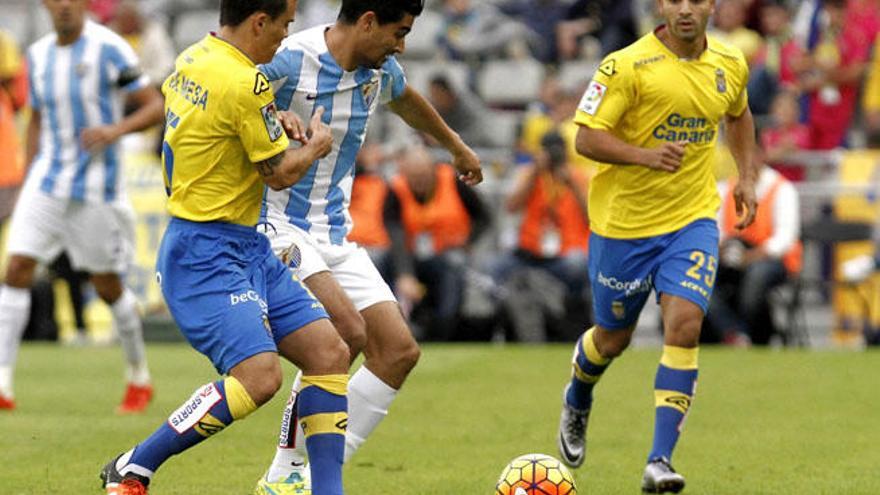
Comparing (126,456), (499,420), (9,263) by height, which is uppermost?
(126,456)

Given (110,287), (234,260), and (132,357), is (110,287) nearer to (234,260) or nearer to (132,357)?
(132,357)

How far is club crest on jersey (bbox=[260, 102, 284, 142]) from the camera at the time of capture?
6559mm

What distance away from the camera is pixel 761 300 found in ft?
53.6

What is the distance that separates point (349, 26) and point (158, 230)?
11073mm

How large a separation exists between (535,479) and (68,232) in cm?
520

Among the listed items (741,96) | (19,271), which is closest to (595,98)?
(741,96)

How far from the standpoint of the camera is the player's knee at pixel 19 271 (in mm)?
11297

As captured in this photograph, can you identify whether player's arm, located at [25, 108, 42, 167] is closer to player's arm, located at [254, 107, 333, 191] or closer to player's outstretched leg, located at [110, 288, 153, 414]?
player's outstretched leg, located at [110, 288, 153, 414]

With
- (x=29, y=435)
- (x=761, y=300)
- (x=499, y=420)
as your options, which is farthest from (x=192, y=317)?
(x=761, y=300)

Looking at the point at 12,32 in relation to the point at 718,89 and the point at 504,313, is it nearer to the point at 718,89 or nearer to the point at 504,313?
the point at 504,313

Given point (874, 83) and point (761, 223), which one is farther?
point (874, 83)

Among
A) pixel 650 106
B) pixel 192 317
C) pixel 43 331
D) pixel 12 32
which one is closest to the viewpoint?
pixel 192 317

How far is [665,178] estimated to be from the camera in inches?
338

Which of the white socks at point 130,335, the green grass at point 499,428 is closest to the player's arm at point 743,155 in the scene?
the green grass at point 499,428
